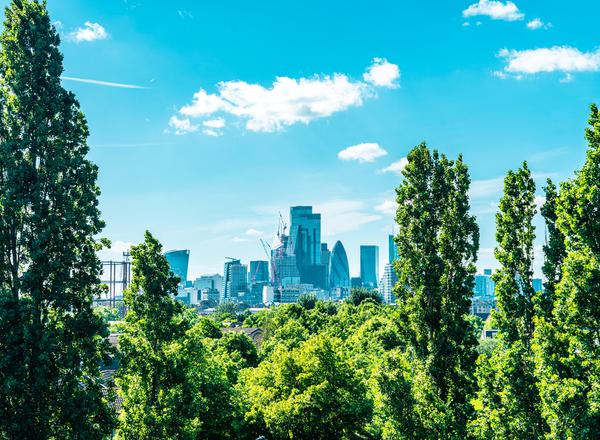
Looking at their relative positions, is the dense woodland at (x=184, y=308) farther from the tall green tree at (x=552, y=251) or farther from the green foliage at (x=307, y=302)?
the green foliage at (x=307, y=302)

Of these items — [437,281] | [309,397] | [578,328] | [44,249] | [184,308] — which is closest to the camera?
[578,328]

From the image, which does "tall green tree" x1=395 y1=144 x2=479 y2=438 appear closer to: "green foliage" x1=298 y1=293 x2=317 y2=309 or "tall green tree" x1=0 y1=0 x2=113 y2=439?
"tall green tree" x1=0 y1=0 x2=113 y2=439

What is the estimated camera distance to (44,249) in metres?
21.9

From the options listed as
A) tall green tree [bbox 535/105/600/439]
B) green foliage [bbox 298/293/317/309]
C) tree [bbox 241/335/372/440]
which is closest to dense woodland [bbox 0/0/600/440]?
tall green tree [bbox 535/105/600/439]

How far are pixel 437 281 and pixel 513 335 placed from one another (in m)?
5.94

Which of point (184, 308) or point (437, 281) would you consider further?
point (437, 281)

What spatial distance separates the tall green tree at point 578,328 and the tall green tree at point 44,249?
59.1 feet

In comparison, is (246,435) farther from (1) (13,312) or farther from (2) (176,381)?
(1) (13,312)

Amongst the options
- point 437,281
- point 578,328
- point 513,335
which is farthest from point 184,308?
point 578,328

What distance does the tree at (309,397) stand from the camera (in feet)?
116

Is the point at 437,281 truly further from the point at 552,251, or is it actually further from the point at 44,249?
the point at 44,249

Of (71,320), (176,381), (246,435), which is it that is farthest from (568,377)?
(246,435)

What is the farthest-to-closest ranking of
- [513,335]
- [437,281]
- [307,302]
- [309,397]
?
[307,302]
[309,397]
[437,281]
[513,335]

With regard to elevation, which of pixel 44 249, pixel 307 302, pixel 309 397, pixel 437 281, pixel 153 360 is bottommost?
pixel 307 302
